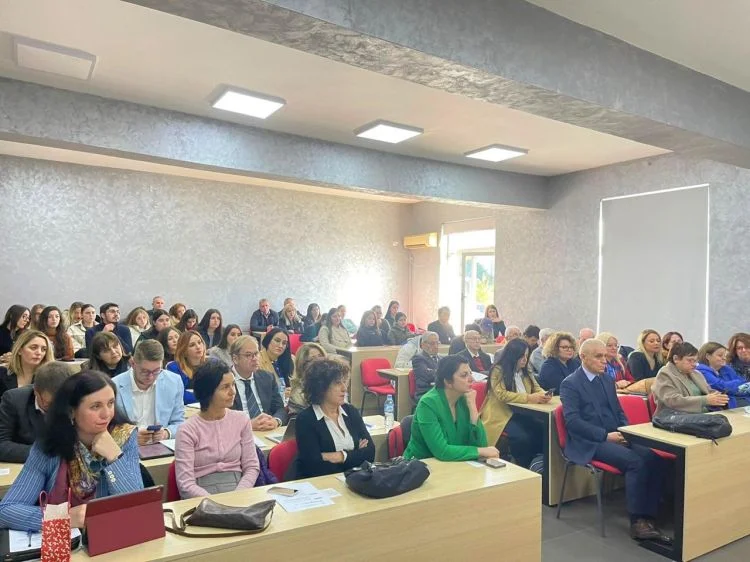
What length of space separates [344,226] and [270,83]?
6.98 metres

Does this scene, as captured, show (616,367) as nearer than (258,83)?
No

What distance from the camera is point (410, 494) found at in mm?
2361

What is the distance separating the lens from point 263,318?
1027 cm

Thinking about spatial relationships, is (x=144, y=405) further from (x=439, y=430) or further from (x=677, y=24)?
(x=677, y=24)

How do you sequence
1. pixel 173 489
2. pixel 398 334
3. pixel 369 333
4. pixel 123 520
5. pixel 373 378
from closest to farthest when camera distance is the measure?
pixel 123 520, pixel 173 489, pixel 373 378, pixel 369 333, pixel 398 334

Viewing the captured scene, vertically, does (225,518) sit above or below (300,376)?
below

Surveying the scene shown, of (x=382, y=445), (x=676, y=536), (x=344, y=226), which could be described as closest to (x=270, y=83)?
(x=382, y=445)

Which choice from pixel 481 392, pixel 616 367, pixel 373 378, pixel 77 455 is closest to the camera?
pixel 77 455

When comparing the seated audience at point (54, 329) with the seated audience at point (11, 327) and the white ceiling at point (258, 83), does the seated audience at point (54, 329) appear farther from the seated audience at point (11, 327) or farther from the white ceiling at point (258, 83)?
the white ceiling at point (258, 83)

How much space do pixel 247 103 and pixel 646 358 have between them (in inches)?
183

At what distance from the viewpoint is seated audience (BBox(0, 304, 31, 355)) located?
5.99m

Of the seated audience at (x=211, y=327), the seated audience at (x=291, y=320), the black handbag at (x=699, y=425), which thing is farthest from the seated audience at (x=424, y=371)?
the seated audience at (x=291, y=320)

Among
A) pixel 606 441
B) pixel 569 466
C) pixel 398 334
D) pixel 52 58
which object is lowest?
pixel 569 466

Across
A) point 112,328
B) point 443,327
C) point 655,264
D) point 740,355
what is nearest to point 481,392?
point 740,355
